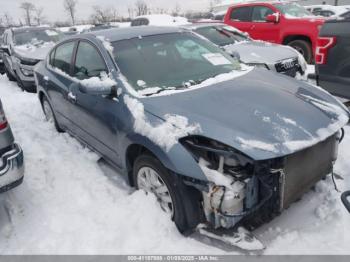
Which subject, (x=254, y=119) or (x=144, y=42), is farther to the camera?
(x=144, y=42)

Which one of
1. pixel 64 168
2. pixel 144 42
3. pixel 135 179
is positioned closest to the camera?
pixel 135 179

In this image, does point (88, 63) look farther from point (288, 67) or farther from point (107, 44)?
point (288, 67)

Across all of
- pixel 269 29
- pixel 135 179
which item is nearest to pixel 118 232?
pixel 135 179

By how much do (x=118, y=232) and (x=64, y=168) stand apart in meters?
1.49

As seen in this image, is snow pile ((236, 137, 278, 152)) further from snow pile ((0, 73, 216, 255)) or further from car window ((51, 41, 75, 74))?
car window ((51, 41, 75, 74))

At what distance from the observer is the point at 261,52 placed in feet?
21.1

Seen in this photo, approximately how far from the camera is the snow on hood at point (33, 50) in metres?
8.36

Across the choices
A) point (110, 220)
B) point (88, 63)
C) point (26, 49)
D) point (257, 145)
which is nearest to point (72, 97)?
point (88, 63)

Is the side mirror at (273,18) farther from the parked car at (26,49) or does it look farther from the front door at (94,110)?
the front door at (94,110)

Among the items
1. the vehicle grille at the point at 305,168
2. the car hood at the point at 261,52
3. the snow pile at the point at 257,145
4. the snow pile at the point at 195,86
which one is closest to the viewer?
the snow pile at the point at 257,145

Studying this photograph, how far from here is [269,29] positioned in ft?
30.3

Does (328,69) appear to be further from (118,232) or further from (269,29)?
(269,29)

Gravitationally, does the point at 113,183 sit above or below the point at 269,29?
below

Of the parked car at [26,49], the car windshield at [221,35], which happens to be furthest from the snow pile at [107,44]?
the parked car at [26,49]
